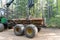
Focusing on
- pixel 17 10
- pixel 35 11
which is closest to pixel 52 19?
pixel 35 11

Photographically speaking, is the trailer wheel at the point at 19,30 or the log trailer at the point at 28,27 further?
the trailer wheel at the point at 19,30

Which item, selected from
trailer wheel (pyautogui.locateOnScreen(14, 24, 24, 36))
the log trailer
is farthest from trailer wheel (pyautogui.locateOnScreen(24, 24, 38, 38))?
trailer wheel (pyautogui.locateOnScreen(14, 24, 24, 36))

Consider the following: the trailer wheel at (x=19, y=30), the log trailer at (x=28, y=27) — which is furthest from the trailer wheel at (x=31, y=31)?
the trailer wheel at (x=19, y=30)

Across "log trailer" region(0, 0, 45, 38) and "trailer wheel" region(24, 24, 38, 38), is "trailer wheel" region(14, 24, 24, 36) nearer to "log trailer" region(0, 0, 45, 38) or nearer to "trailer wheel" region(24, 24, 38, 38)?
"log trailer" region(0, 0, 45, 38)

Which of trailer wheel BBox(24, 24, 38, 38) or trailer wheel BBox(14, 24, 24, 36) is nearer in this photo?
trailer wheel BBox(24, 24, 38, 38)

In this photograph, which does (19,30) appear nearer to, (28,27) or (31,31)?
(28,27)

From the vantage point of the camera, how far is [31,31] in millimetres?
7828

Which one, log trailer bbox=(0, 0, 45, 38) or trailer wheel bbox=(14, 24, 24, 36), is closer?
log trailer bbox=(0, 0, 45, 38)

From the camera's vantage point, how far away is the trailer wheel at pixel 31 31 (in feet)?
25.1

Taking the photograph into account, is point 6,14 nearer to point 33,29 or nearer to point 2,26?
point 2,26

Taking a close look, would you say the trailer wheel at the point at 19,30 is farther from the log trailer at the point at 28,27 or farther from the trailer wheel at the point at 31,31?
the trailer wheel at the point at 31,31

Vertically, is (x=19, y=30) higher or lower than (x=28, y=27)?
lower

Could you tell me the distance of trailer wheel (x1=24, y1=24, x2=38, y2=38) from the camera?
7.67m

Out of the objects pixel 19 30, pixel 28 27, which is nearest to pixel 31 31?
pixel 28 27
